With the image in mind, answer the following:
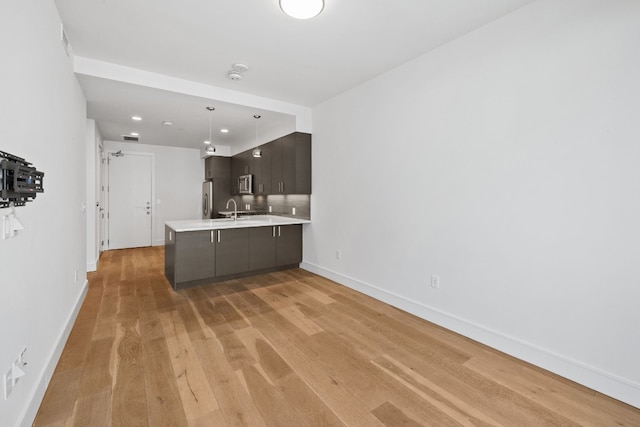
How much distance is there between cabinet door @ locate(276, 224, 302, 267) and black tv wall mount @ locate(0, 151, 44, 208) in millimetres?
3482

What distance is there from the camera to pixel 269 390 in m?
1.96

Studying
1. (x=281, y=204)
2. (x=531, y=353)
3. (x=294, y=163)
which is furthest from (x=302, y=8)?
(x=281, y=204)

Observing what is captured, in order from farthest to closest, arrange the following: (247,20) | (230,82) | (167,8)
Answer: (230,82)
(247,20)
(167,8)

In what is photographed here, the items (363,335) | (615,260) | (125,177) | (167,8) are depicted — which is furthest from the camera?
(125,177)

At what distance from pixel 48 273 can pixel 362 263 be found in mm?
3122

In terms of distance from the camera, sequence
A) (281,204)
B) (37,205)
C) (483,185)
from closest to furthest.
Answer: (37,205) < (483,185) < (281,204)

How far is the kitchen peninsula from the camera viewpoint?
13.0ft

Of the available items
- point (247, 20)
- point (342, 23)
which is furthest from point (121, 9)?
point (342, 23)

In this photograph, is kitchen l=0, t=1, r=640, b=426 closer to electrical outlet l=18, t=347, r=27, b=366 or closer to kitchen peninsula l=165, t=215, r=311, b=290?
electrical outlet l=18, t=347, r=27, b=366

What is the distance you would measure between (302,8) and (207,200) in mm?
6213

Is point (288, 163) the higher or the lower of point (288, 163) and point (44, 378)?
the higher

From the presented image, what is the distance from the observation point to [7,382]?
137cm

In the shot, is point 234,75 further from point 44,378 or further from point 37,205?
point 44,378

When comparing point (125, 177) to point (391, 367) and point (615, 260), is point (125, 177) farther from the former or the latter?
point (615, 260)
